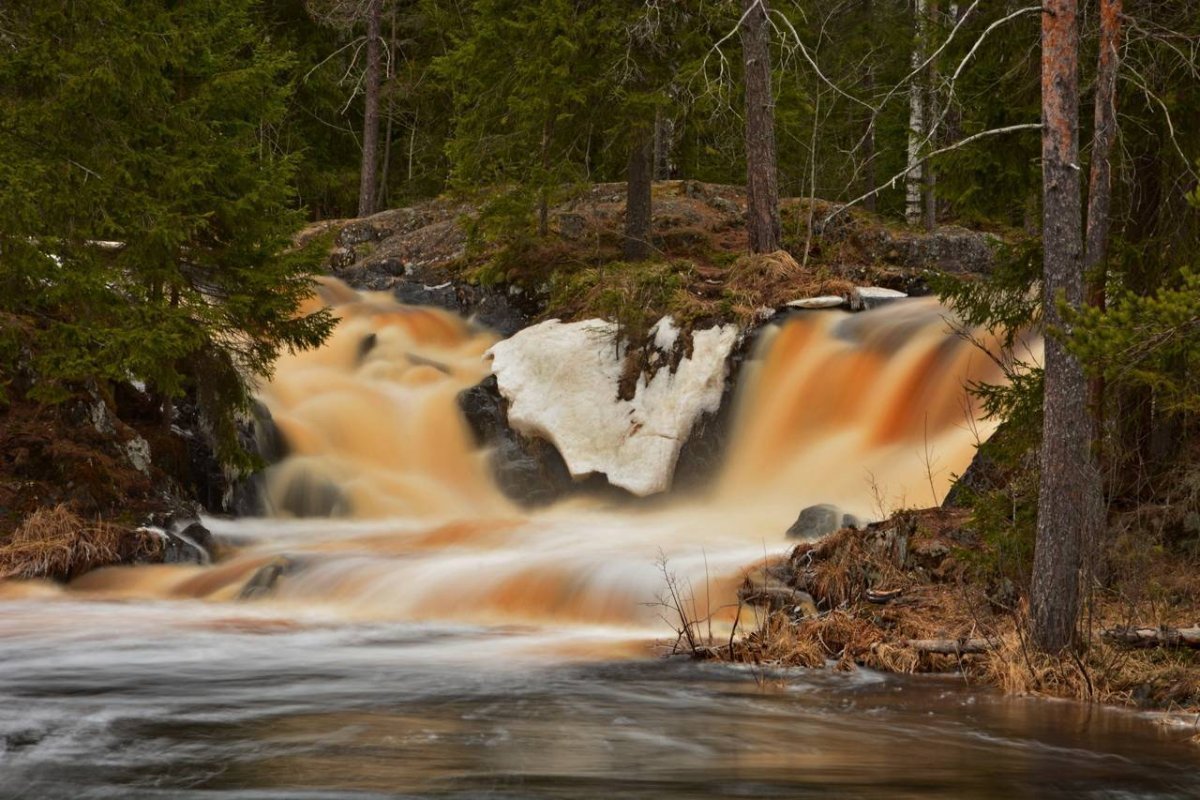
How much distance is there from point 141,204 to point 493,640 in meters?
6.48

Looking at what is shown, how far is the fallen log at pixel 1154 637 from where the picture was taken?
29.6ft

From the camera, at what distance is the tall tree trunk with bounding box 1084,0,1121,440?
9.08m

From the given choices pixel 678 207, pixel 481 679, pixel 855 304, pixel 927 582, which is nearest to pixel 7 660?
pixel 481 679

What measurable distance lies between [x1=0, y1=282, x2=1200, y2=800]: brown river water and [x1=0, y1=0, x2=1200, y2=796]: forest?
55cm

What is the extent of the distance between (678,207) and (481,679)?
50.1 feet

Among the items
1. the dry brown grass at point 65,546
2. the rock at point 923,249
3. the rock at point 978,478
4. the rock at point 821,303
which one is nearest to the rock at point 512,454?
the rock at point 821,303

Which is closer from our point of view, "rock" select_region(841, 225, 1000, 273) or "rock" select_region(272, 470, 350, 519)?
"rock" select_region(272, 470, 350, 519)

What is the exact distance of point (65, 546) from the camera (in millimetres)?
14234

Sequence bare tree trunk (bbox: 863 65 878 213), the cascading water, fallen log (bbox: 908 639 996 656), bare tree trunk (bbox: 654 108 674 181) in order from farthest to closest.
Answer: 1. bare tree trunk (bbox: 654 108 674 181)
2. bare tree trunk (bbox: 863 65 878 213)
3. the cascading water
4. fallen log (bbox: 908 639 996 656)

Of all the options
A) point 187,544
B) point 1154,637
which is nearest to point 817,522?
point 1154,637

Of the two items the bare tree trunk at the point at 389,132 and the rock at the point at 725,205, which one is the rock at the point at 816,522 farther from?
the bare tree trunk at the point at 389,132

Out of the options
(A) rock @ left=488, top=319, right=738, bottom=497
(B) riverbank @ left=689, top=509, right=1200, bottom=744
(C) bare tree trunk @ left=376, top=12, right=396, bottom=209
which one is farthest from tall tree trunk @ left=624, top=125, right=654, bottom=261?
(C) bare tree trunk @ left=376, top=12, right=396, bottom=209

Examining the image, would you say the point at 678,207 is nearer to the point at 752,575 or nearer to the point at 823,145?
the point at 823,145

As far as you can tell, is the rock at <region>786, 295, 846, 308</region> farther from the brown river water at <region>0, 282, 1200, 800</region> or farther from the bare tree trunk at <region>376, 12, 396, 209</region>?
the bare tree trunk at <region>376, 12, 396, 209</region>
